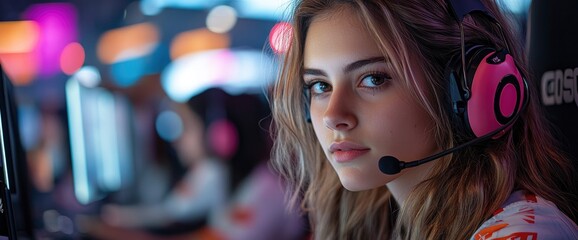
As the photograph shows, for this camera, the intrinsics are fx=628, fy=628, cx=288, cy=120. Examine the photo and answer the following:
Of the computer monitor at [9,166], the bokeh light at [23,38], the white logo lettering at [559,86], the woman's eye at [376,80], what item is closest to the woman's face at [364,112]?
the woman's eye at [376,80]

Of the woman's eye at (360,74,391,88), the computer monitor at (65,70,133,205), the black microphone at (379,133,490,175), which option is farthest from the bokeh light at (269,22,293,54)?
the computer monitor at (65,70,133,205)

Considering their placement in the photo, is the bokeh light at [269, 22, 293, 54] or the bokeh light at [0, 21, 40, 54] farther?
the bokeh light at [0, 21, 40, 54]

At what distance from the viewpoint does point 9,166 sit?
2.47 feet

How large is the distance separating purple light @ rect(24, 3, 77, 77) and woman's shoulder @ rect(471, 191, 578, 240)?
212cm

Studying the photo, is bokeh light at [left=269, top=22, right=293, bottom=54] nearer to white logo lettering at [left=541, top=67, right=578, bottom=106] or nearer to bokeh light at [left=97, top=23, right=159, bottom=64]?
white logo lettering at [left=541, top=67, right=578, bottom=106]

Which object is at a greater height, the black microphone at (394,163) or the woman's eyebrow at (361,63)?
the woman's eyebrow at (361,63)

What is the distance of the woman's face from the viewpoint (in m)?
0.95

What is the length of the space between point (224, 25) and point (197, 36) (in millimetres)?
131

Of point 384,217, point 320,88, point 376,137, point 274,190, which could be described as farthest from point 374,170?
point 274,190

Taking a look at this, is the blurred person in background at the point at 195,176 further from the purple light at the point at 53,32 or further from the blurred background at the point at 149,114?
the purple light at the point at 53,32

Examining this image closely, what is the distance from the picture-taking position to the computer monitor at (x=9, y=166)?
747mm

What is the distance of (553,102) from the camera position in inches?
43.6

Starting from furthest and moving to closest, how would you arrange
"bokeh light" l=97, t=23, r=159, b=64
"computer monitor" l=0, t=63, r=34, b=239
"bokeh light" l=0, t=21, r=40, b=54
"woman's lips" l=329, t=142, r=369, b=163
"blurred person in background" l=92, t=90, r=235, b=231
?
"blurred person in background" l=92, t=90, r=235, b=231, "bokeh light" l=97, t=23, r=159, b=64, "bokeh light" l=0, t=21, r=40, b=54, "woman's lips" l=329, t=142, r=369, b=163, "computer monitor" l=0, t=63, r=34, b=239

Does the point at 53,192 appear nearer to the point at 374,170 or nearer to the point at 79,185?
the point at 79,185
